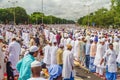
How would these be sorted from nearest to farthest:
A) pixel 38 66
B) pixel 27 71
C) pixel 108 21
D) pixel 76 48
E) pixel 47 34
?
pixel 38 66 < pixel 27 71 < pixel 76 48 < pixel 47 34 < pixel 108 21

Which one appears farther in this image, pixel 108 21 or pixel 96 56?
pixel 108 21

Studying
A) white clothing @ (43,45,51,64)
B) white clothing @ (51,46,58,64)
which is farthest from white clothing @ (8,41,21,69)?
white clothing @ (43,45,51,64)

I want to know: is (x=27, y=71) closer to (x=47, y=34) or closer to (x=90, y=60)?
(x=90, y=60)

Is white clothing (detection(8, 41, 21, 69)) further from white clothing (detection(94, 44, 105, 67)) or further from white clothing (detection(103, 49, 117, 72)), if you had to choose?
Answer: white clothing (detection(94, 44, 105, 67))

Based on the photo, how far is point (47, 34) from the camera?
120 feet

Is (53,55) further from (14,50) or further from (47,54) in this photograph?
(14,50)

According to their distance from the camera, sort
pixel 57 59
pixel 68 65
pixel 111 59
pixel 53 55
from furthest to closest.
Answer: pixel 53 55 → pixel 57 59 → pixel 111 59 → pixel 68 65

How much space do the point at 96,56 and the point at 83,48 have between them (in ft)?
6.89

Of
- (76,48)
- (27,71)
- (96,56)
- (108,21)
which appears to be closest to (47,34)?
(76,48)

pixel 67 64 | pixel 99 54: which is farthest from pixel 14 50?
pixel 99 54

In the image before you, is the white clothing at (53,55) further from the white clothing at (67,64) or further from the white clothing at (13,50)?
the white clothing at (67,64)

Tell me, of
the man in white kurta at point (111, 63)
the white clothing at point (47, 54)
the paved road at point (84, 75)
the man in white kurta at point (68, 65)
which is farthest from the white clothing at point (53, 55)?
the man in white kurta at point (68, 65)

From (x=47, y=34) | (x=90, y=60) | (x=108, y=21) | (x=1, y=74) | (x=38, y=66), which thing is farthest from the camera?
(x=108, y=21)

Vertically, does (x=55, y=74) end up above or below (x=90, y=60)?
above
